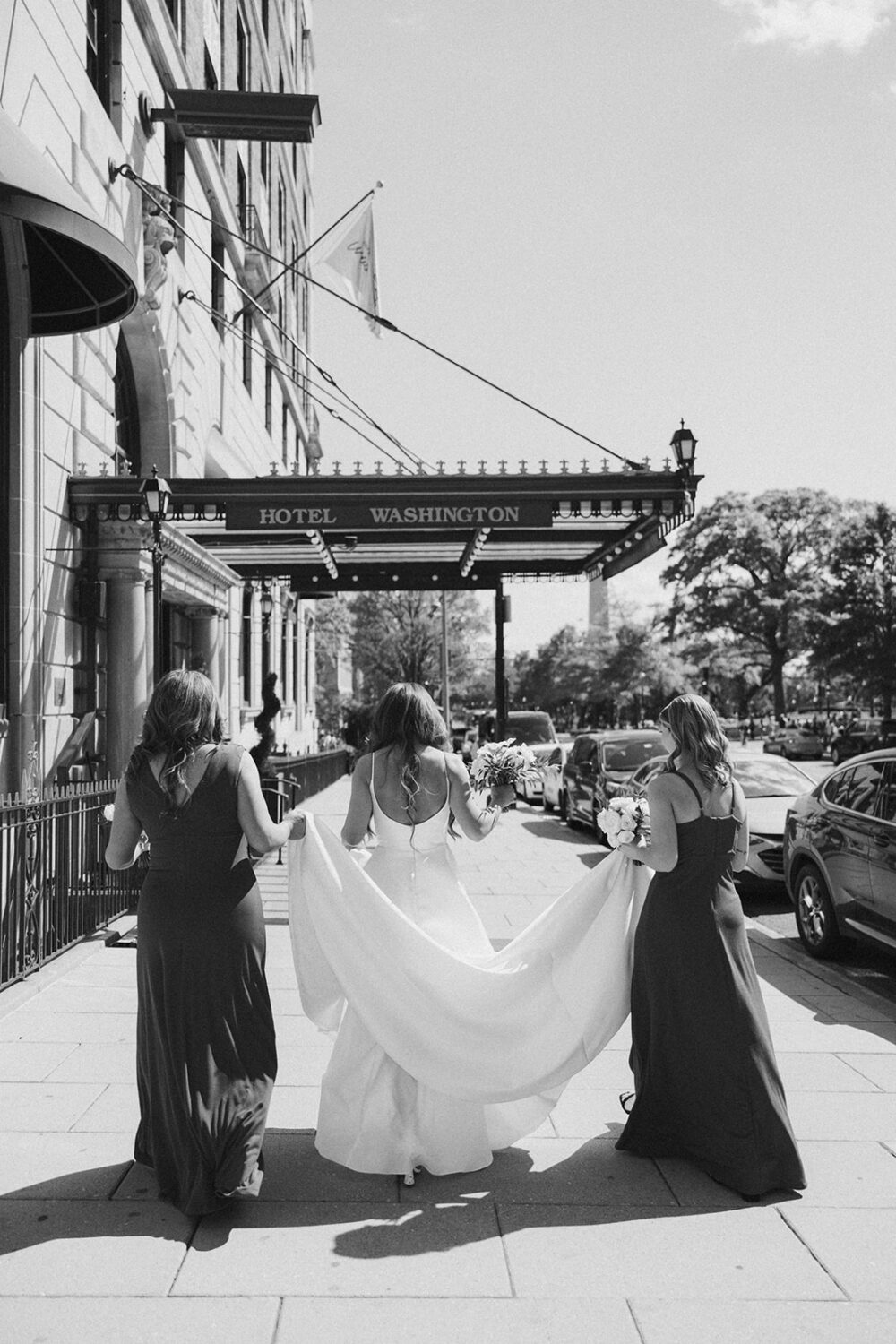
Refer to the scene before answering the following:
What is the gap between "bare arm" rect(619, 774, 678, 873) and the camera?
4305mm

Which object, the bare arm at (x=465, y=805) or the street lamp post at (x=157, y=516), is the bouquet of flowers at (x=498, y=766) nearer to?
the bare arm at (x=465, y=805)

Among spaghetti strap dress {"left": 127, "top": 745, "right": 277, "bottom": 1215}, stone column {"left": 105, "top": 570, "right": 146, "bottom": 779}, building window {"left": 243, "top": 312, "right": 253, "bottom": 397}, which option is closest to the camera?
spaghetti strap dress {"left": 127, "top": 745, "right": 277, "bottom": 1215}

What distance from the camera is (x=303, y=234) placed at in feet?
136

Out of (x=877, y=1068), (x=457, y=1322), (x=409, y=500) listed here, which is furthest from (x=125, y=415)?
(x=457, y=1322)

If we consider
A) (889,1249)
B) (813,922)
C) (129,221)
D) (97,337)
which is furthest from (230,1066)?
(129,221)

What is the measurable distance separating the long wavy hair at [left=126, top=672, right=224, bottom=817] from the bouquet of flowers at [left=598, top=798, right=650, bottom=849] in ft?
5.42

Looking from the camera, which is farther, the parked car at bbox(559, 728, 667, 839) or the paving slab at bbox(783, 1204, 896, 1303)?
the parked car at bbox(559, 728, 667, 839)

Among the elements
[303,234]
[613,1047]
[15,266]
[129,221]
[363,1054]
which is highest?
[303,234]

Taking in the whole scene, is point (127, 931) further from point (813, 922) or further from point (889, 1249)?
point (889, 1249)

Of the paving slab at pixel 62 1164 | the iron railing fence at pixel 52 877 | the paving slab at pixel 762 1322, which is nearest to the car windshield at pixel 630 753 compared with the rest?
the iron railing fence at pixel 52 877

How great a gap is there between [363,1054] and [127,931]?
5.28 m

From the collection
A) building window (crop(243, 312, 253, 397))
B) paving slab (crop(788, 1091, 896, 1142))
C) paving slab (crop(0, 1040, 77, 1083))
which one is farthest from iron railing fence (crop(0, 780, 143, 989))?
building window (crop(243, 312, 253, 397))

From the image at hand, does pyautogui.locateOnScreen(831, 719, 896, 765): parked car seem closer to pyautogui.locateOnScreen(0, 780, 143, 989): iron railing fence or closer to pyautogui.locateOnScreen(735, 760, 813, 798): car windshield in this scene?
pyautogui.locateOnScreen(735, 760, 813, 798): car windshield

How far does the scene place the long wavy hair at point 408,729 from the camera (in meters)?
4.34
